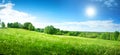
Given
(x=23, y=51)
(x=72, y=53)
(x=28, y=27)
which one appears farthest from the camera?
(x=28, y=27)

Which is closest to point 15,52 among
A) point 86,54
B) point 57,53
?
point 57,53

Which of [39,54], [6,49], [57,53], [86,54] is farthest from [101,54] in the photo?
[6,49]

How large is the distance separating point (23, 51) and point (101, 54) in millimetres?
5042

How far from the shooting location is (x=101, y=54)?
1101 centimetres

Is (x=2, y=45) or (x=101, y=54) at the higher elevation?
(x=2, y=45)

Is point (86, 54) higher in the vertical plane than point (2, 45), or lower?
lower

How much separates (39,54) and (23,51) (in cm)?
74

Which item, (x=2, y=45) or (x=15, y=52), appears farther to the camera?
(x=2, y=45)

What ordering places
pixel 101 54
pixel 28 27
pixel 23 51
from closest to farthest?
pixel 23 51 < pixel 101 54 < pixel 28 27

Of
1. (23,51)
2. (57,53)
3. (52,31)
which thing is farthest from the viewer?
(52,31)

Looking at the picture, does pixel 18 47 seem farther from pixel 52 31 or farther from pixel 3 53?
pixel 52 31

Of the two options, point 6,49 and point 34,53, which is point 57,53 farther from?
point 6,49

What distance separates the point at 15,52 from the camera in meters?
7.88

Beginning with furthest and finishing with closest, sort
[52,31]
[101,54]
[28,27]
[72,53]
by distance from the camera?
1. [52,31]
2. [28,27]
3. [101,54]
4. [72,53]
